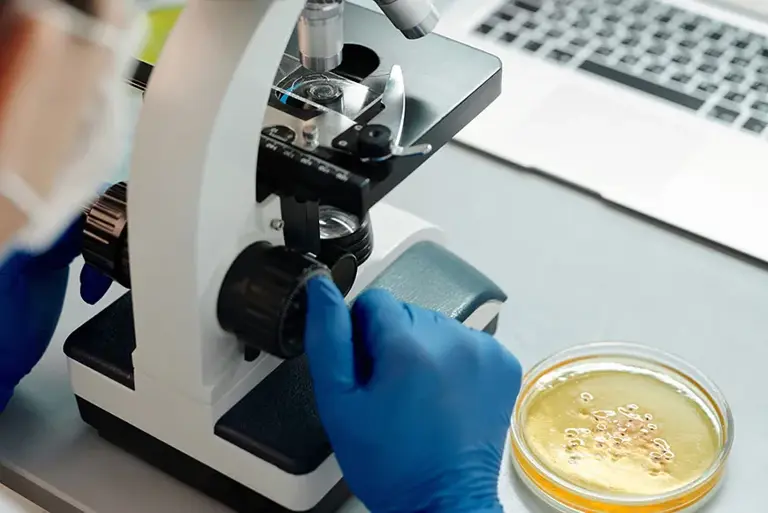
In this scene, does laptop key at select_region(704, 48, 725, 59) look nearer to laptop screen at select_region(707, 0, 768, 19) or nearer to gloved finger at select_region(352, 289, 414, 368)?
laptop screen at select_region(707, 0, 768, 19)

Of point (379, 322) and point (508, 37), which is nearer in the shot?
point (379, 322)

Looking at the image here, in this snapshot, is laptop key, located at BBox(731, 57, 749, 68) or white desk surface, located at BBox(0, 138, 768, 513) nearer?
white desk surface, located at BBox(0, 138, 768, 513)

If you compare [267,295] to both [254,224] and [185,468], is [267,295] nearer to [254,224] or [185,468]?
[254,224]

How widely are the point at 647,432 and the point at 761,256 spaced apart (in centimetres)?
35

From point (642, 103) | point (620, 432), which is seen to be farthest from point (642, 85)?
point (620, 432)

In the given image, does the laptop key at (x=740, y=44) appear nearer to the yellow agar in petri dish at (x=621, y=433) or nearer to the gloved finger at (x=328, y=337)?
the yellow agar in petri dish at (x=621, y=433)

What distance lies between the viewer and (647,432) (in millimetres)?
967

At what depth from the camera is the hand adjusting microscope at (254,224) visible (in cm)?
73

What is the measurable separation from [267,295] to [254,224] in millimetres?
60

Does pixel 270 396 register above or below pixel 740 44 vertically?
above

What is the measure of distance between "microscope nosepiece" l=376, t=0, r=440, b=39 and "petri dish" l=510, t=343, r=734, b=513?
0.38 metres

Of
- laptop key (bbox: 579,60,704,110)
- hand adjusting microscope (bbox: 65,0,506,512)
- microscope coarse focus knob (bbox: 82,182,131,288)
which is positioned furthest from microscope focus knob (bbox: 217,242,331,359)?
laptop key (bbox: 579,60,704,110)

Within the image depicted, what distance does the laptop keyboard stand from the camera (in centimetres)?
144

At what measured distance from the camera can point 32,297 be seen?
0.95 metres
